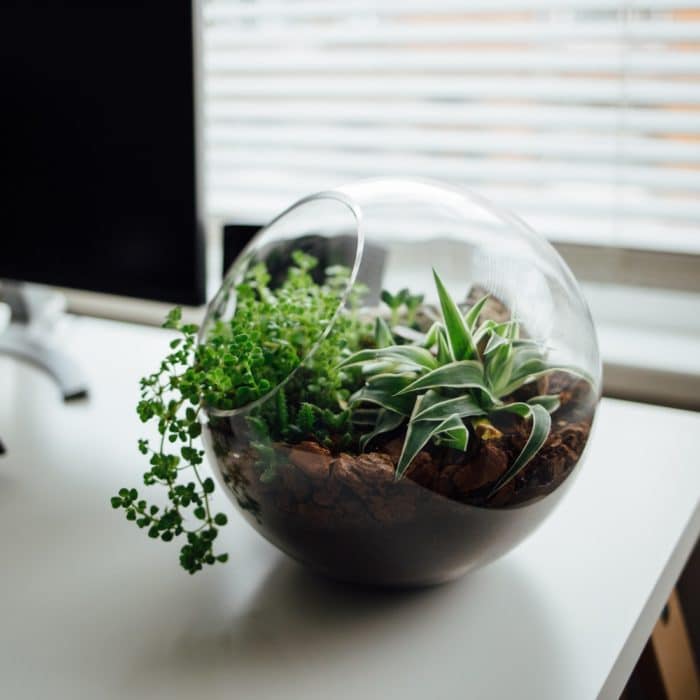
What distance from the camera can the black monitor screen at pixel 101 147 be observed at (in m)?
0.94

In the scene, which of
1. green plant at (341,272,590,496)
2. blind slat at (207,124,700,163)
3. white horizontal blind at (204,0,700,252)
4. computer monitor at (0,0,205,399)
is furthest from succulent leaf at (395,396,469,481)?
blind slat at (207,124,700,163)

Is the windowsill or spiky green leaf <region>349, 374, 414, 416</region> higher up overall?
spiky green leaf <region>349, 374, 414, 416</region>

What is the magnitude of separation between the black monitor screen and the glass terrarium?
283mm

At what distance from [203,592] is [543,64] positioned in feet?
2.83

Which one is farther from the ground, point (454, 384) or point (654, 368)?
point (454, 384)

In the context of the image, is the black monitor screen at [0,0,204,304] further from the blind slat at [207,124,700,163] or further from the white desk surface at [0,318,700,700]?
the blind slat at [207,124,700,163]

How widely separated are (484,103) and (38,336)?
2.22 feet

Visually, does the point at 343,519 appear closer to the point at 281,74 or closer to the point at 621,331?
the point at 621,331

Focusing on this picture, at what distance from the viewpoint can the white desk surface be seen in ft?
1.86

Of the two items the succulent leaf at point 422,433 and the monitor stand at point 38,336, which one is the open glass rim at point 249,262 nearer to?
the succulent leaf at point 422,433

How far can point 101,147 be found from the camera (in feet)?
3.27

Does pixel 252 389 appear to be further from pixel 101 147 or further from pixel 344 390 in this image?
pixel 101 147

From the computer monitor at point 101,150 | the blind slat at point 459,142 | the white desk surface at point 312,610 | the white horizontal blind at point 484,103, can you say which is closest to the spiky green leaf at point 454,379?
the white desk surface at point 312,610

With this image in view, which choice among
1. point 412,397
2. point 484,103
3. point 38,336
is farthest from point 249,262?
point 484,103
